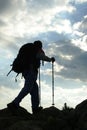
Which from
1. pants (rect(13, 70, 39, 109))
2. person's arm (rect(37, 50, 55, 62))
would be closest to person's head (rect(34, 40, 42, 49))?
person's arm (rect(37, 50, 55, 62))

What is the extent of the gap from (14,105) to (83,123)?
3572 millimetres

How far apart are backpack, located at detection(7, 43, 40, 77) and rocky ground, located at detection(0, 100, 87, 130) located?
1931 mm

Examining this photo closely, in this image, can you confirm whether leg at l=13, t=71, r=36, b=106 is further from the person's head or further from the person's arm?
the person's head

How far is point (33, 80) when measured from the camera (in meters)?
17.3

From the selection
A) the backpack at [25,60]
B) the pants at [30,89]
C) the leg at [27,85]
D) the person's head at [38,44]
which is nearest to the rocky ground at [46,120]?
the pants at [30,89]

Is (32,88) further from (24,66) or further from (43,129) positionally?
(43,129)

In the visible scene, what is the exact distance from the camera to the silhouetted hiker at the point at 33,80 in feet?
55.3

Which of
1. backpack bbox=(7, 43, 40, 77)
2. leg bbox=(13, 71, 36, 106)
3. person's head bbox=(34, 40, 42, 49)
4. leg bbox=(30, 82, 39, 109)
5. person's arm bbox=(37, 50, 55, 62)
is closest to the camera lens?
leg bbox=(13, 71, 36, 106)

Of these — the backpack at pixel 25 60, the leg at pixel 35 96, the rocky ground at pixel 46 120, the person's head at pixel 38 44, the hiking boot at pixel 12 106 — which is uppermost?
the person's head at pixel 38 44

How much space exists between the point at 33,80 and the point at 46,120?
2.11 meters

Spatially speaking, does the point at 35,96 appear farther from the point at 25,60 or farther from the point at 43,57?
the point at 43,57

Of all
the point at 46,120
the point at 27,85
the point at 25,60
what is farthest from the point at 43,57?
the point at 46,120

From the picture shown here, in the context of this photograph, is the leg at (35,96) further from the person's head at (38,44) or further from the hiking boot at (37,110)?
the person's head at (38,44)

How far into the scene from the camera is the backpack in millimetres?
17281
